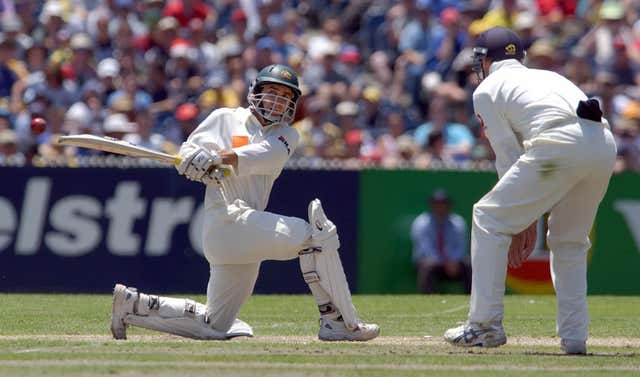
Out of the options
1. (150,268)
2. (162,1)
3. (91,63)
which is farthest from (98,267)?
(162,1)

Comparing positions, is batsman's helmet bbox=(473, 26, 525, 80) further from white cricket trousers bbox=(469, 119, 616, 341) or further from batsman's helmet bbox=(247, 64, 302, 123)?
batsman's helmet bbox=(247, 64, 302, 123)

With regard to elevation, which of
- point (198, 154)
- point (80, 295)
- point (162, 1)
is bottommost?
point (80, 295)

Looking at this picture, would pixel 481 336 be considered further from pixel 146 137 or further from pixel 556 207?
pixel 146 137

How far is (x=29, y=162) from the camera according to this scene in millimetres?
16203

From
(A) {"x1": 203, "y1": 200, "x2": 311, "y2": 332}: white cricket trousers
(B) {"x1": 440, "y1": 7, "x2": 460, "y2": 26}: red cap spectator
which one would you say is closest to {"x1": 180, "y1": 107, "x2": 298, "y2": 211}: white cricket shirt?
(A) {"x1": 203, "y1": 200, "x2": 311, "y2": 332}: white cricket trousers

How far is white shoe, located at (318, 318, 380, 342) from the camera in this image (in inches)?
384

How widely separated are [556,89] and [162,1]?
11995 mm

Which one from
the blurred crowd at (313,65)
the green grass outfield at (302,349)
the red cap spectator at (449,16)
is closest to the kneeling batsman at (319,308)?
the green grass outfield at (302,349)

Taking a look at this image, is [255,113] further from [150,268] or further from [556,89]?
[150,268]

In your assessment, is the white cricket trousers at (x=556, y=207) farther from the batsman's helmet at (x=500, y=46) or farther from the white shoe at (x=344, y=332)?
the white shoe at (x=344, y=332)

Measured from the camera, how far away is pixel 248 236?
961cm

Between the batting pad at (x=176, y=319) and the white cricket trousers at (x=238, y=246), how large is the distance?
0.07 m

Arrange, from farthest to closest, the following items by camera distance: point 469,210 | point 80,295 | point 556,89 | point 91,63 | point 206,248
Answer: point 91,63 < point 469,210 < point 80,295 < point 206,248 < point 556,89

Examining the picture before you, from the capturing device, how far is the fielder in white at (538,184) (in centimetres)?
884
